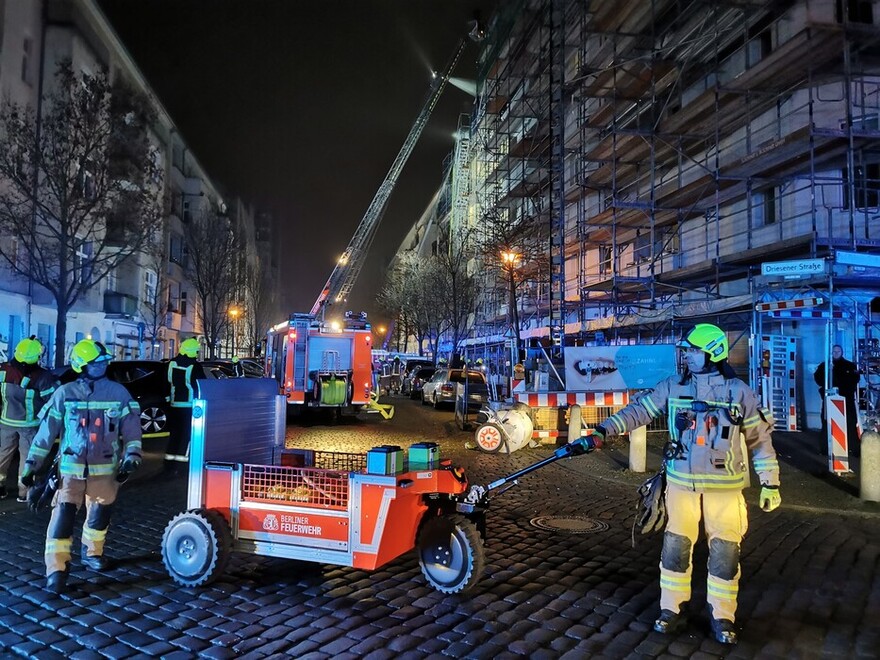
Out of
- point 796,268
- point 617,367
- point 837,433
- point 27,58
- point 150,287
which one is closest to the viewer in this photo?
point 837,433

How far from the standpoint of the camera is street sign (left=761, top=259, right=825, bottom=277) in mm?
10367

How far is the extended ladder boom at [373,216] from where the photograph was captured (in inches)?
1881

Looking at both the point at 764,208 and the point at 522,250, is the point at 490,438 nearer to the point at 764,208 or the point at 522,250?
the point at 764,208

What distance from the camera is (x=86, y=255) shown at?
84.8 ft

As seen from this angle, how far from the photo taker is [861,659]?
3760 mm

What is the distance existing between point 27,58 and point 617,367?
2447cm

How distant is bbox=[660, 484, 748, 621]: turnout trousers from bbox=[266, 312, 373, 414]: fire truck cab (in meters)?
13.0

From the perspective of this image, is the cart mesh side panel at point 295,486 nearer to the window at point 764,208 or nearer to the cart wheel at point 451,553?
the cart wheel at point 451,553

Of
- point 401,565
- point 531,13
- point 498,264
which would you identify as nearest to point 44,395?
point 401,565

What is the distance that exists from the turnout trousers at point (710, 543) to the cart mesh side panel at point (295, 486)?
2224 millimetres

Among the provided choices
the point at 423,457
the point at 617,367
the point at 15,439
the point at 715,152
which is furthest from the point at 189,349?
the point at 715,152

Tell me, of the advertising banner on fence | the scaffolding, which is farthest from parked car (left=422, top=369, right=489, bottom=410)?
the advertising banner on fence

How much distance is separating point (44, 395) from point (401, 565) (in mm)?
4927

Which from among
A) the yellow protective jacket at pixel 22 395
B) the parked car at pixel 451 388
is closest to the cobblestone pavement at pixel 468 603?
the yellow protective jacket at pixel 22 395
